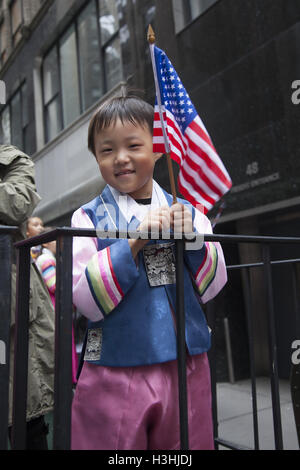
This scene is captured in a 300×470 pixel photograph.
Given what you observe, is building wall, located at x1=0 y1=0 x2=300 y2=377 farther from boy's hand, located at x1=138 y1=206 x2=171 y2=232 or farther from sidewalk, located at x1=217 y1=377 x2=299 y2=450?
boy's hand, located at x1=138 y1=206 x2=171 y2=232

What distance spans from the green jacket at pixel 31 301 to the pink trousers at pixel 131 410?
0.91m

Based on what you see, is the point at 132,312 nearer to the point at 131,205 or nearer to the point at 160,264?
the point at 160,264

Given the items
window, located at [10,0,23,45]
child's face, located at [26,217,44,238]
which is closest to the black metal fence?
child's face, located at [26,217,44,238]

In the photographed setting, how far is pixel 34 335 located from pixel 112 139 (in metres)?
1.27

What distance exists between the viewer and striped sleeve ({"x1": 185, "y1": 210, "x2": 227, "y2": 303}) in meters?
1.59

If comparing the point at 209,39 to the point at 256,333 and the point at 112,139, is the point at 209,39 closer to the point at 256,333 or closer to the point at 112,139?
the point at 256,333

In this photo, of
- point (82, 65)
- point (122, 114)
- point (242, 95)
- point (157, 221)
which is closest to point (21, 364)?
point (157, 221)

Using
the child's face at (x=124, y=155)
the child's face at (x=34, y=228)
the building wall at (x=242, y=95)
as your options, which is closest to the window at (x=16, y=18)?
A: the building wall at (x=242, y=95)

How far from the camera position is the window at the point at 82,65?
9445 millimetres

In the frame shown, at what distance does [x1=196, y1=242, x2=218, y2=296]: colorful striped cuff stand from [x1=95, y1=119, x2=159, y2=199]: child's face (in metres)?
0.33

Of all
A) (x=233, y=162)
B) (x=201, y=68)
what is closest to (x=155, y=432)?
(x=233, y=162)

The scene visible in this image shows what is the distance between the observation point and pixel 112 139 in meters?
1.60

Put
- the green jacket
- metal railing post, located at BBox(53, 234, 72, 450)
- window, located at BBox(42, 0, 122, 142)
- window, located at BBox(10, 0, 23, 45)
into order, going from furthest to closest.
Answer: window, located at BBox(10, 0, 23, 45)
window, located at BBox(42, 0, 122, 142)
the green jacket
metal railing post, located at BBox(53, 234, 72, 450)

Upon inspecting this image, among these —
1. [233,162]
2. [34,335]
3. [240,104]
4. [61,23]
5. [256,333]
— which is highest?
[61,23]
